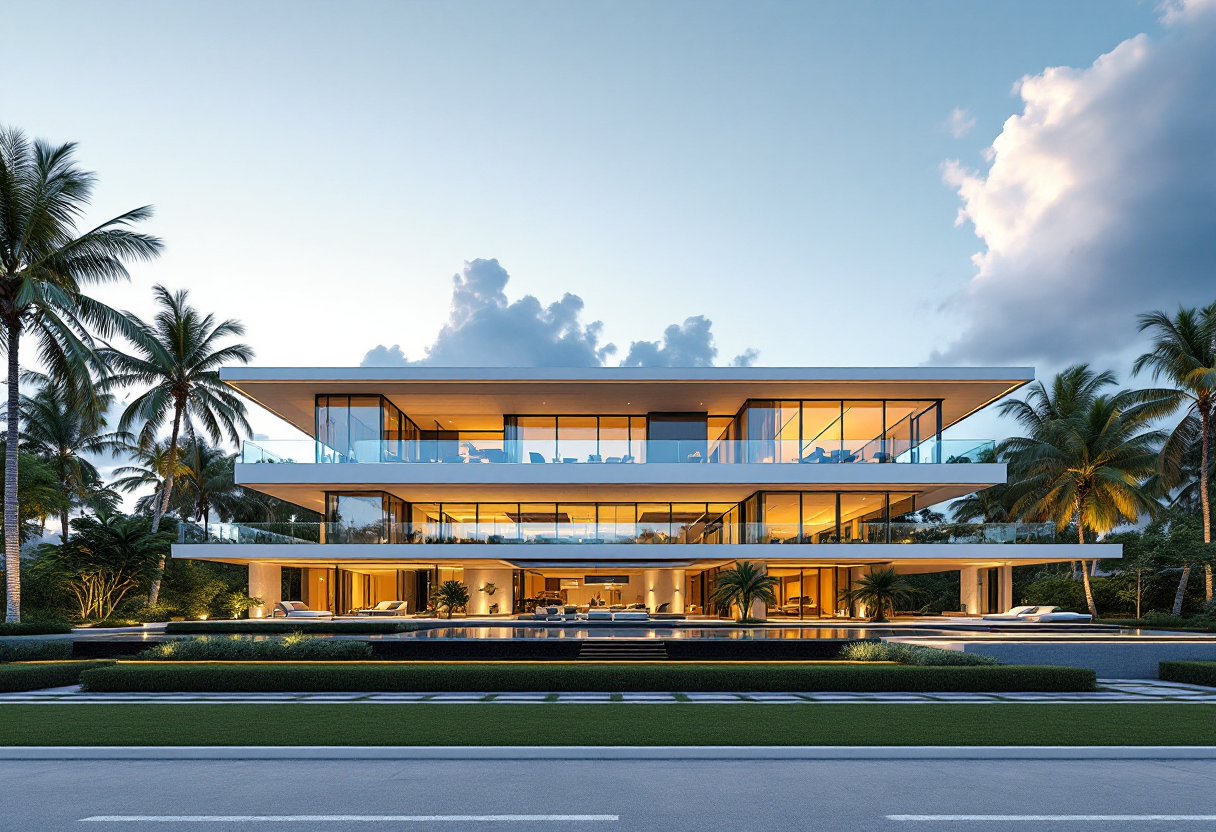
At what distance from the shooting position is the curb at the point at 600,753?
310 inches

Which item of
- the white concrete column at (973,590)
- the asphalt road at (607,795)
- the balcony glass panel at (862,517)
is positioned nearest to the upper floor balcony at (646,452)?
the balcony glass panel at (862,517)

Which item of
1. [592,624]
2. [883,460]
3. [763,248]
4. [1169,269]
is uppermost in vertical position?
[1169,269]

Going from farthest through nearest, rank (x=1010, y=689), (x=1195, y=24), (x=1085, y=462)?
(x=1085, y=462), (x=1195, y=24), (x=1010, y=689)

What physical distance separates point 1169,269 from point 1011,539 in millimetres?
24020

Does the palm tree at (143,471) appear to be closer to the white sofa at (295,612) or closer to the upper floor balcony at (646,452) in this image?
the white sofa at (295,612)

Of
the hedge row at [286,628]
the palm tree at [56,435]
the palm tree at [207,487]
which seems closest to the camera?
the hedge row at [286,628]

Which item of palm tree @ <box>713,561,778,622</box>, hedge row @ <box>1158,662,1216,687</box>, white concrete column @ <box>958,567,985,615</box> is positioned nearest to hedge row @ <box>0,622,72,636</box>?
palm tree @ <box>713,561,778,622</box>

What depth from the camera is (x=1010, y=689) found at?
13.1m

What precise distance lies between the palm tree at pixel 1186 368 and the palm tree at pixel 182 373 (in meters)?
36.5

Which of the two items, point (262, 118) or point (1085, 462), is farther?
point (1085, 462)

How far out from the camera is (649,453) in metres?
28.9

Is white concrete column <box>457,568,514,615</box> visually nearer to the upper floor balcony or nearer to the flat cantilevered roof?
the upper floor balcony

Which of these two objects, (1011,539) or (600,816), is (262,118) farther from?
(1011,539)

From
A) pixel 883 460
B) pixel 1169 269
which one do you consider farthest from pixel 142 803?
pixel 1169 269
